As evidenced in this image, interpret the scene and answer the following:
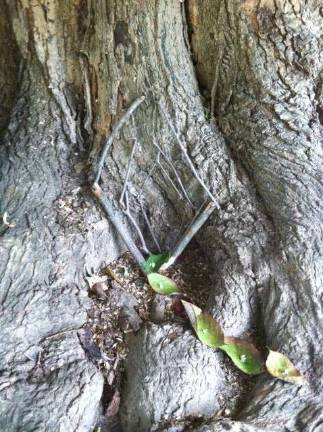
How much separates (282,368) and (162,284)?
0.68m

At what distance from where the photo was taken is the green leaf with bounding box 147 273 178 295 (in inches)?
96.8

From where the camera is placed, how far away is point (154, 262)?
262 cm

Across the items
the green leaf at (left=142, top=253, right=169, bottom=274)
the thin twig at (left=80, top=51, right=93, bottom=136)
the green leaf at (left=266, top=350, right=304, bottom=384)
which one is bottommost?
the green leaf at (left=266, top=350, right=304, bottom=384)

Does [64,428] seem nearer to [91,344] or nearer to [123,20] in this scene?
[91,344]

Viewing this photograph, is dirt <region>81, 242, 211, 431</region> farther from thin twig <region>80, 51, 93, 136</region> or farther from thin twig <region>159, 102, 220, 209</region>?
thin twig <region>80, 51, 93, 136</region>

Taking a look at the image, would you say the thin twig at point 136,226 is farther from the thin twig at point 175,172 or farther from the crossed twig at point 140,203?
the thin twig at point 175,172

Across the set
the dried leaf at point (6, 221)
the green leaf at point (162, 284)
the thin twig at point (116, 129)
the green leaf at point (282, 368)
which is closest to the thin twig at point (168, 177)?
the thin twig at point (116, 129)

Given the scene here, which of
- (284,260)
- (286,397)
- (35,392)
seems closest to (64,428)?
(35,392)

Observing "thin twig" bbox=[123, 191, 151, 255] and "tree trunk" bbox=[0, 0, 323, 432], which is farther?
"thin twig" bbox=[123, 191, 151, 255]

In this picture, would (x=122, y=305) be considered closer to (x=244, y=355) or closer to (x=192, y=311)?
(x=192, y=311)

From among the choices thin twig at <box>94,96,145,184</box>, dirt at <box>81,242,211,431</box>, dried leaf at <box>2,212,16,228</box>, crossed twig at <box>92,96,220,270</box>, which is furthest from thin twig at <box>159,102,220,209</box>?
dried leaf at <box>2,212,16,228</box>

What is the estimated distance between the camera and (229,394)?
2.12m

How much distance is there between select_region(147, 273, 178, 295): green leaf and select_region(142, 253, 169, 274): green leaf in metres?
0.11

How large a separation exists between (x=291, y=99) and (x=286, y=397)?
135 centimetres
